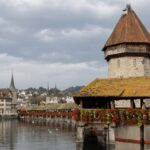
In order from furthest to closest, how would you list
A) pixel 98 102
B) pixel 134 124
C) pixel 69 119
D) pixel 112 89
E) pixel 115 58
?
pixel 69 119, pixel 115 58, pixel 98 102, pixel 112 89, pixel 134 124

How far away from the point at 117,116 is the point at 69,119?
82562mm

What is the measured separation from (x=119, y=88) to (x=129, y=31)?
18.8 metres

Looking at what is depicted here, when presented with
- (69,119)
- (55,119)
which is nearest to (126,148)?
(69,119)

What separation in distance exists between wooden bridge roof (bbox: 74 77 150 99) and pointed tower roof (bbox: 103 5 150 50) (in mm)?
14953

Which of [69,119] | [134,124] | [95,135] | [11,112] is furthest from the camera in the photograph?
[11,112]

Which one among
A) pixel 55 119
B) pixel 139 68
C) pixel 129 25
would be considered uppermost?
pixel 129 25

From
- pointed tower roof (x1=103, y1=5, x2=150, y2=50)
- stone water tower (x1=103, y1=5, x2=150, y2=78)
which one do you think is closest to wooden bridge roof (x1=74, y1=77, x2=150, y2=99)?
stone water tower (x1=103, y1=5, x2=150, y2=78)

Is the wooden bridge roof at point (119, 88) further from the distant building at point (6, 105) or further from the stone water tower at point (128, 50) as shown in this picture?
the distant building at point (6, 105)

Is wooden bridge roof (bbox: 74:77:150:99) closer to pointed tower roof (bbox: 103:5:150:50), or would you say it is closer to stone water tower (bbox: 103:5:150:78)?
stone water tower (bbox: 103:5:150:78)

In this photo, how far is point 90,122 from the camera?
110 feet

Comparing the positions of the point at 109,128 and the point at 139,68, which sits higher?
the point at 139,68

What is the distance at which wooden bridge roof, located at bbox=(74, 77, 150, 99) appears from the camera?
107ft

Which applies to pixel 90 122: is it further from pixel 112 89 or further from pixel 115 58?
pixel 115 58

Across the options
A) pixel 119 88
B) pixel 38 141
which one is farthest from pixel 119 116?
pixel 38 141
